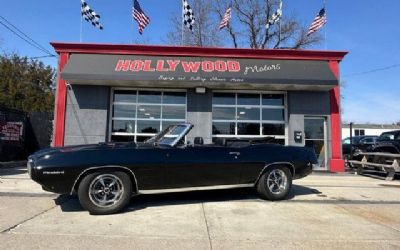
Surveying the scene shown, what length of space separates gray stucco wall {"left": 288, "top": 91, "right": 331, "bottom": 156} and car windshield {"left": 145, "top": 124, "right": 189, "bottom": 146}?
A: 9132 mm

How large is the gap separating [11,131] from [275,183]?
38.2ft

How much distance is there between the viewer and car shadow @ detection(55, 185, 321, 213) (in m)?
7.06

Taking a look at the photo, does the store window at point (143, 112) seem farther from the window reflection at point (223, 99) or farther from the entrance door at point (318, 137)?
the entrance door at point (318, 137)

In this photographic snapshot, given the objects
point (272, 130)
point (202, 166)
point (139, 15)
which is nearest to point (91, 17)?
point (139, 15)

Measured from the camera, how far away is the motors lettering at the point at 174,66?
49.0ft

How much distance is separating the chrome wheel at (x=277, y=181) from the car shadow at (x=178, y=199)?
33cm

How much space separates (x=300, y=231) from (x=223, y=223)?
1.09 meters

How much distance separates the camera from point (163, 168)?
680cm

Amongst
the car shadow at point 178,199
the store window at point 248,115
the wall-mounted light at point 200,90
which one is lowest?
the car shadow at point 178,199

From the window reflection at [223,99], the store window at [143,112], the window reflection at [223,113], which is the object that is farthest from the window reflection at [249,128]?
the store window at [143,112]

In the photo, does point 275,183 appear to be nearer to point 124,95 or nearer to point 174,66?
point 174,66

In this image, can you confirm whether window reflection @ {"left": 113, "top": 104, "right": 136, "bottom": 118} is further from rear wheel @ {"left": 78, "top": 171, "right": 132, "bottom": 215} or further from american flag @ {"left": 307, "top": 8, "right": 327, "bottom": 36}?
rear wheel @ {"left": 78, "top": 171, "right": 132, "bottom": 215}

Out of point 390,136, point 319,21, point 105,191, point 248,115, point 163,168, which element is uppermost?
point 319,21

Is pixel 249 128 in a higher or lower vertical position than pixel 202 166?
higher
